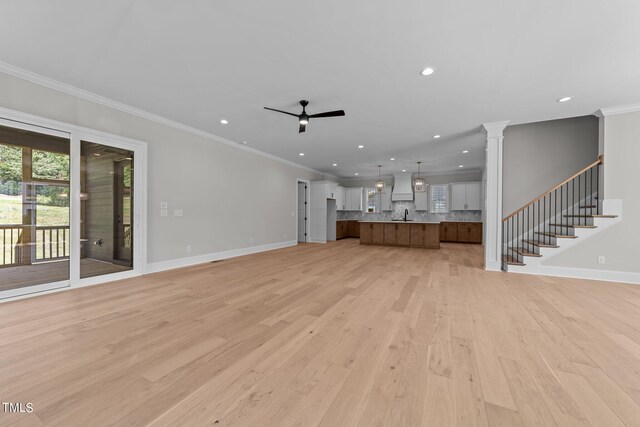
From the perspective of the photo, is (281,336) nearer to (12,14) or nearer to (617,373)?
(617,373)

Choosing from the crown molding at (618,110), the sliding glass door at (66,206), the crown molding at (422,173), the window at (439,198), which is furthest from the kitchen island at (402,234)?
the sliding glass door at (66,206)

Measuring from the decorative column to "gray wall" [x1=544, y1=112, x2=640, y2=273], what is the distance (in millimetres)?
1277

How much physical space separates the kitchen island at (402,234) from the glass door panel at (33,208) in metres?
7.38

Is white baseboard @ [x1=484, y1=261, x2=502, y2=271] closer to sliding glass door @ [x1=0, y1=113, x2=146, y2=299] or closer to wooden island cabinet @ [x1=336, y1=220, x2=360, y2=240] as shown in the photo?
wooden island cabinet @ [x1=336, y1=220, x2=360, y2=240]

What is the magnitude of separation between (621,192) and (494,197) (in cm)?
169

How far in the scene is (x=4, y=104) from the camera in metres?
2.96

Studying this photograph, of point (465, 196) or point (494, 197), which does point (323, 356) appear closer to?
point (494, 197)

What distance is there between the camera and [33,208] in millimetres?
3258

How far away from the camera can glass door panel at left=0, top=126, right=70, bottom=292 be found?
3.07m

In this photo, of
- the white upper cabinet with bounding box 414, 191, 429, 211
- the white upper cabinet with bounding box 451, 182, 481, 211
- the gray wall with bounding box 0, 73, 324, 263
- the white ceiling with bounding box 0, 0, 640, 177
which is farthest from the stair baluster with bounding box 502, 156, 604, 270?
the gray wall with bounding box 0, 73, 324, 263

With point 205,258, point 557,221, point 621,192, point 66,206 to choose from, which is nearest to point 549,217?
point 557,221

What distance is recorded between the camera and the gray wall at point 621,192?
3.94 m

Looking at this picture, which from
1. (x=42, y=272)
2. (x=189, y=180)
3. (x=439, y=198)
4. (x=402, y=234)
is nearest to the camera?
(x=42, y=272)

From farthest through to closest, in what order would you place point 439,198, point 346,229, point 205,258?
point 346,229 < point 439,198 < point 205,258
